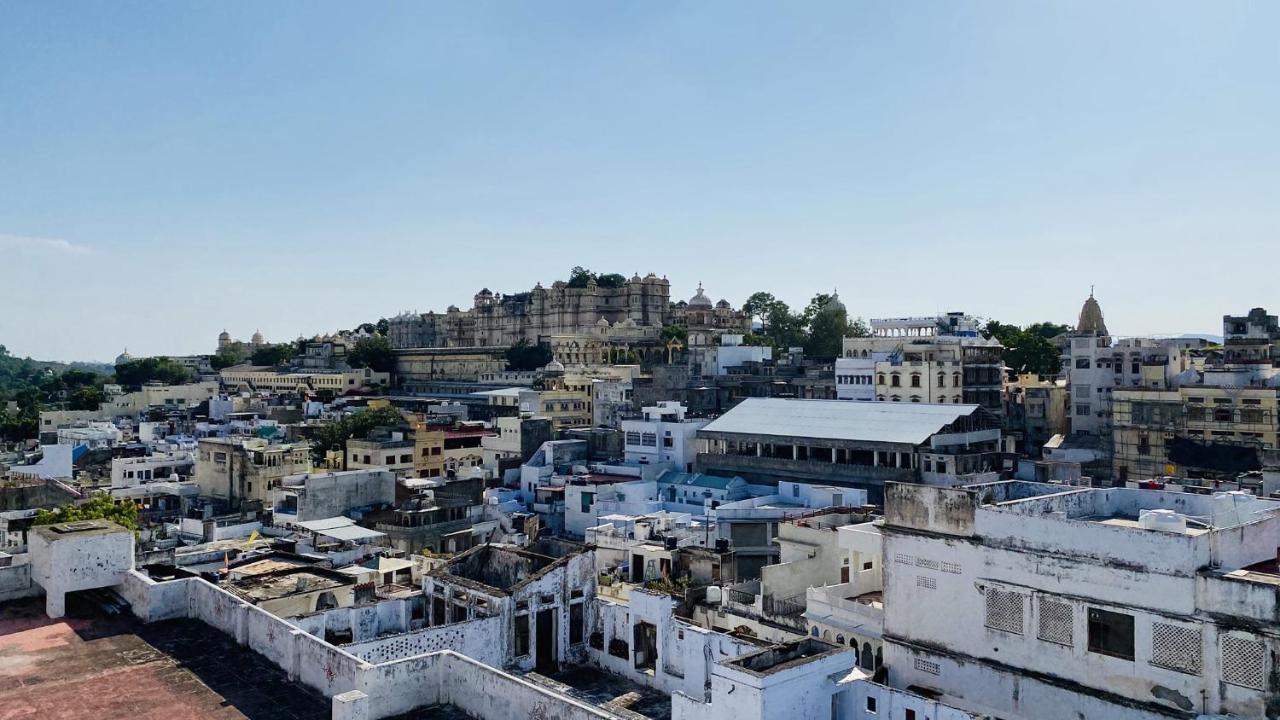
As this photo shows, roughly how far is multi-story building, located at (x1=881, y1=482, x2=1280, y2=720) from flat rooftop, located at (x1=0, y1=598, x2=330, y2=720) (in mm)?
10940

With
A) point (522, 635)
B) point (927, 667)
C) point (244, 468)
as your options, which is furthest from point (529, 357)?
point (927, 667)

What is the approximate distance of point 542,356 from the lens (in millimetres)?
97312

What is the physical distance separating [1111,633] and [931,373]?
4018 cm

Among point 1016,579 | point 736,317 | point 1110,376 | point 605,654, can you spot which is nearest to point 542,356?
point 736,317

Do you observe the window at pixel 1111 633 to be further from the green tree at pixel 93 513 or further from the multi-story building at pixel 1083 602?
the green tree at pixel 93 513

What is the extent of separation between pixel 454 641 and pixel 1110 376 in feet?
154

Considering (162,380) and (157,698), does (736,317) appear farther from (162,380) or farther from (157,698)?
(157,698)

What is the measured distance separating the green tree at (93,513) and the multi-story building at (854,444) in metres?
24.6

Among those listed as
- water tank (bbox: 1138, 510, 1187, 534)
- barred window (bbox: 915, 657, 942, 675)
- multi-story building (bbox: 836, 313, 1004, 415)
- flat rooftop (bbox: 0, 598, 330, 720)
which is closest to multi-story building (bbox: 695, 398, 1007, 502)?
multi-story building (bbox: 836, 313, 1004, 415)

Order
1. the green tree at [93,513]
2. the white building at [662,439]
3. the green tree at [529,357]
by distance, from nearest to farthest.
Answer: the green tree at [93,513], the white building at [662,439], the green tree at [529,357]

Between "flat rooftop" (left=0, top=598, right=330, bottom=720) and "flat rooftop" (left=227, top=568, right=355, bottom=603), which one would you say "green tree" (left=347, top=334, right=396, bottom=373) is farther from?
"flat rooftop" (left=0, top=598, right=330, bottom=720)

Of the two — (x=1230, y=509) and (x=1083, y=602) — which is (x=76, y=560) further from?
(x=1230, y=509)

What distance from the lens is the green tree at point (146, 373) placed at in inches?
4277

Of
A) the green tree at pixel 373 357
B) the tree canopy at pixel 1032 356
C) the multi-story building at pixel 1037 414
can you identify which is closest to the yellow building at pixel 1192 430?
the multi-story building at pixel 1037 414
